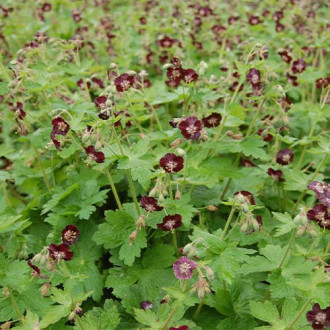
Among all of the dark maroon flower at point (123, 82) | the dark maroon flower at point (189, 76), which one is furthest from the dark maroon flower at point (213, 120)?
the dark maroon flower at point (123, 82)

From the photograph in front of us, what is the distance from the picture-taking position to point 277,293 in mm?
2609

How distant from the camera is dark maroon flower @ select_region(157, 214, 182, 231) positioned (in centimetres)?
285

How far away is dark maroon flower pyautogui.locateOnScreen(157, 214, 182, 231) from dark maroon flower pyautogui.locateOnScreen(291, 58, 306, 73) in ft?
6.98

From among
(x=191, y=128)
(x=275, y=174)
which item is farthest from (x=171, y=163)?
(x=275, y=174)

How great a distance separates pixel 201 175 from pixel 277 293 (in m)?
0.96

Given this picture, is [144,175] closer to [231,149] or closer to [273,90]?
[231,149]

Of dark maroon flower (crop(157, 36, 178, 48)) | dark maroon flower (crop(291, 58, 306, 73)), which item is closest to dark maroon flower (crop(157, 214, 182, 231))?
dark maroon flower (crop(291, 58, 306, 73))

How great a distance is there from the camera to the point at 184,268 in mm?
2275

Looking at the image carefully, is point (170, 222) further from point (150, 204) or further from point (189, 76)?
point (189, 76)

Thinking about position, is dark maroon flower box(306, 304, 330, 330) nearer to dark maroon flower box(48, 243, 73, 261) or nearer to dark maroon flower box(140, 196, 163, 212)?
dark maroon flower box(140, 196, 163, 212)

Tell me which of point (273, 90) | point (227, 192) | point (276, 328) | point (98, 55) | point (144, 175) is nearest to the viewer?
point (276, 328)

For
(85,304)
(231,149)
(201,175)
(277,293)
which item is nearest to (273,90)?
(231,149)

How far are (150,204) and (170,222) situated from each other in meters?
0.18

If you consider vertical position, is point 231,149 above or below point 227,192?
above
